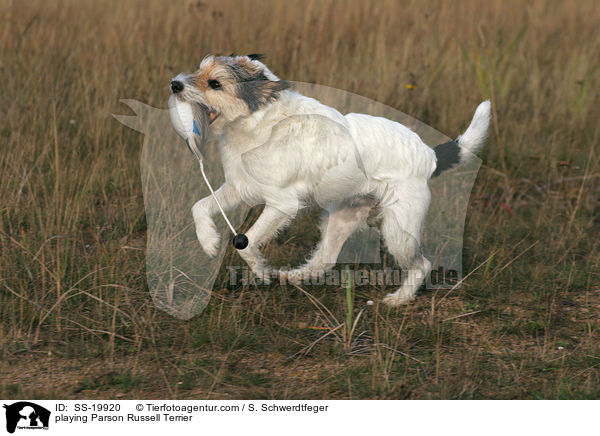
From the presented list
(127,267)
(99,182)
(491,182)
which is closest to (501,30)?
(491,182)

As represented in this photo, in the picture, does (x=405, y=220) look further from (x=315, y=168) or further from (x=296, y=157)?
(x=296, y=157)

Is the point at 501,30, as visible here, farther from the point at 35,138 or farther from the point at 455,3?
→ the point at 35,138

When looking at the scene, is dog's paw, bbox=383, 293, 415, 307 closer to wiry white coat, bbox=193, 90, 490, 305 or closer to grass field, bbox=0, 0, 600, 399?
grass field, bbox=0, 0, 600, 399

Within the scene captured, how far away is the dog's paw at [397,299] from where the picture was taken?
3898mm

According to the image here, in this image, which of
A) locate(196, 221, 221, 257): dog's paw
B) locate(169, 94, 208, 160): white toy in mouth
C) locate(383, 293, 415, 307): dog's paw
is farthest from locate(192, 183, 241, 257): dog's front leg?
locate(383, 293, 415, 307): dog's paw

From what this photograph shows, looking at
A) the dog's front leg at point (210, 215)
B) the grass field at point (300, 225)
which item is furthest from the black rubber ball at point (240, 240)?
the grass field at point (300, 225)

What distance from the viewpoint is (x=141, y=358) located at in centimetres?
331

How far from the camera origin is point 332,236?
→ 417 cm

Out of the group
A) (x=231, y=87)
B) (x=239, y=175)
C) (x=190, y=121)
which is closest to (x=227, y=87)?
(x=231, y=87)

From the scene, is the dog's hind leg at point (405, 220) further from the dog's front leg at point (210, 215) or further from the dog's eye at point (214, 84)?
the dog's eye at point (214, 84)

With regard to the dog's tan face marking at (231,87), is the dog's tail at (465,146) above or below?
below

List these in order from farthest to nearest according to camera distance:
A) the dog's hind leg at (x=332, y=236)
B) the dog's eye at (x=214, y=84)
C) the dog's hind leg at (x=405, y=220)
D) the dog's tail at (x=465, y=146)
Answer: the dog's hind leg at (x=332, y=236)
the dog's tail at (x=465, y=146)
the dog's hind leg at (x=405, y=220)
the dog's eye at (x=214, y=84)

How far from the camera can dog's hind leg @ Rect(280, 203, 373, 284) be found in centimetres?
410
